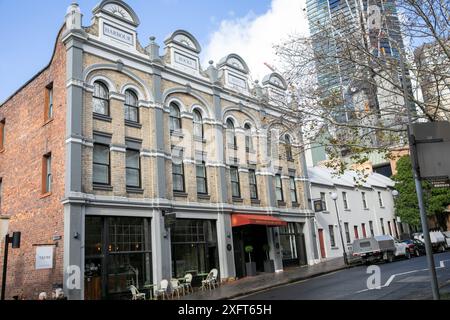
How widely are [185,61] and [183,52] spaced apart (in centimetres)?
50

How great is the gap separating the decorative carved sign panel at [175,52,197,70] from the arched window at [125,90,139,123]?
376 cm

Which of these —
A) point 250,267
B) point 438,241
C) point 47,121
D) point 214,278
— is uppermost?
point 47,121

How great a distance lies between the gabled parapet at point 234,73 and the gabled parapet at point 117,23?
6.63 meters

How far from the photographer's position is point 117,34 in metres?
20.9

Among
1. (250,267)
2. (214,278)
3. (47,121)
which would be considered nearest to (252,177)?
(250,267)

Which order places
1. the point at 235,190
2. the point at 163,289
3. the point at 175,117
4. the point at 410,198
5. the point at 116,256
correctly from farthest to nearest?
the point at 410,198 → the point at 235,190 → the point at 175,117 → the point at 163,289 → the point at 116,256

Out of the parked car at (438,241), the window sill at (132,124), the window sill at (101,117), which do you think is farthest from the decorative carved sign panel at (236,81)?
the parked car at (438,241)

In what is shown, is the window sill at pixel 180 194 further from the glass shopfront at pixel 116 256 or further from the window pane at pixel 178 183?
the glass shopfront at pixel 116 256

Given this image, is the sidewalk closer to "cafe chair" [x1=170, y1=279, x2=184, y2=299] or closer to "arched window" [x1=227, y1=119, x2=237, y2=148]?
"cafe chair" [x1=170, y1=279, x2=184, y2=299]

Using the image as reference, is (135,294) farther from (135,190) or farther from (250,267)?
(250,267)

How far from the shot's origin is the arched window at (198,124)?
941 inches

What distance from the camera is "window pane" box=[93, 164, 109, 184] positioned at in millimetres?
18734

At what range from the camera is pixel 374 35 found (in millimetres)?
11211
